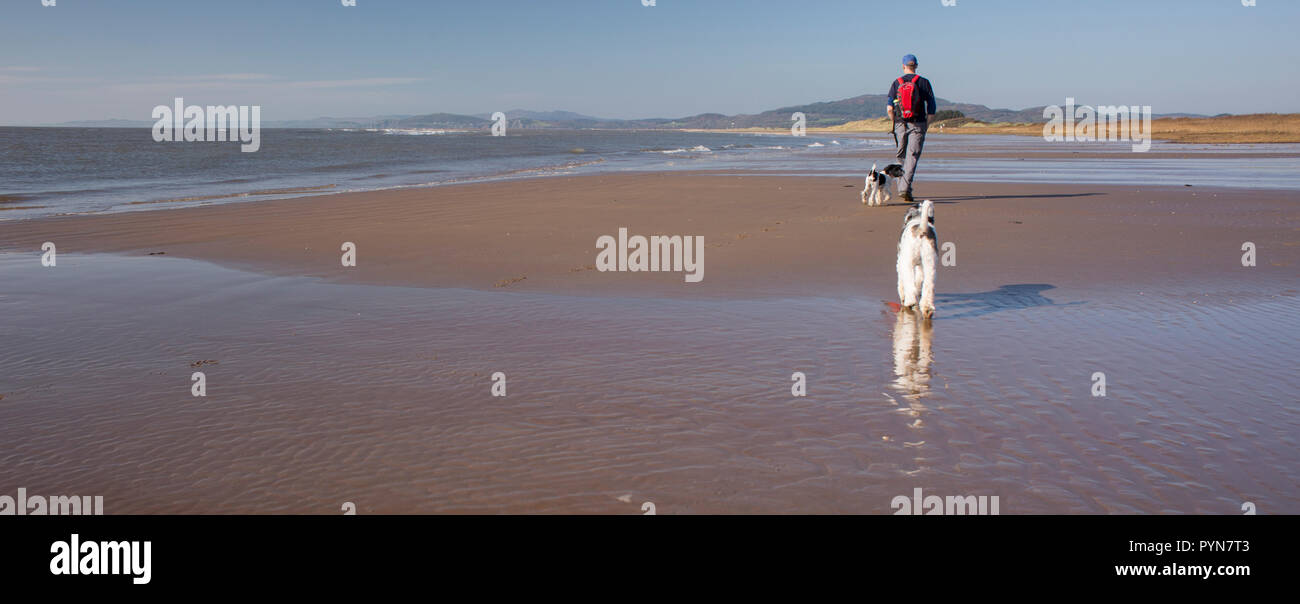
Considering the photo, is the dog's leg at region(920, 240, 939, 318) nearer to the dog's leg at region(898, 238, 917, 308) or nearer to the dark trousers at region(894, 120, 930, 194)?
the dog's leg at region(898, 238, 917, 308)

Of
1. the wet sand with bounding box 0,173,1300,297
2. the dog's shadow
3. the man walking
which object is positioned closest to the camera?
the dog's shadow

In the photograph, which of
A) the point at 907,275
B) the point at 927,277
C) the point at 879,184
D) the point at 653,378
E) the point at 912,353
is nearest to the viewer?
the point at 653,378

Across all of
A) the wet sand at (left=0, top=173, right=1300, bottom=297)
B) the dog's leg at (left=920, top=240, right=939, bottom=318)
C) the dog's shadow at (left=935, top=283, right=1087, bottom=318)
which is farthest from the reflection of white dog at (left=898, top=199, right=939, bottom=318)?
the wet sand at (left=0, top=173, right=1300, bottom=297)

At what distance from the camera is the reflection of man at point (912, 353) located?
467 cm

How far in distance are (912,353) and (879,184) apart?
8.47 meters

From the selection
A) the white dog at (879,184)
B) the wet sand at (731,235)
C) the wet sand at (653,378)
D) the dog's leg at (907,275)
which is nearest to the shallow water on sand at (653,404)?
the wet sand at (653,378)

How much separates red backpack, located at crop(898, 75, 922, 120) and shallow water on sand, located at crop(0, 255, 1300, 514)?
21.7 feet

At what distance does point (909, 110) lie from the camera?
42.3 ft

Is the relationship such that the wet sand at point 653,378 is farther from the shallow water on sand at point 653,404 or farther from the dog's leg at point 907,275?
the dog's leg at point 907,275

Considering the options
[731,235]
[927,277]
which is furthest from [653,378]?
[731,235]

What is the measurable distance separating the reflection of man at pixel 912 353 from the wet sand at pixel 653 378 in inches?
1.0

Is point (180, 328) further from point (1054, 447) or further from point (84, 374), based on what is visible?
point (1054, 447)

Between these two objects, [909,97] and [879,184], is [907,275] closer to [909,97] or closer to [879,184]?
[879,184]

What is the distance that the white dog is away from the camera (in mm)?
13203
